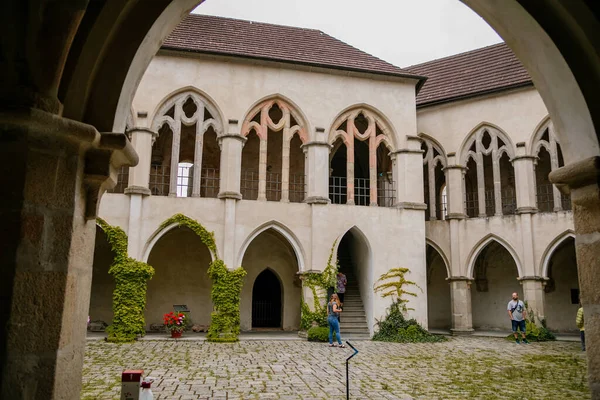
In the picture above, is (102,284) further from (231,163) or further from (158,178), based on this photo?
(231,163)

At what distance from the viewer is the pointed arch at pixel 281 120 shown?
59.5ft

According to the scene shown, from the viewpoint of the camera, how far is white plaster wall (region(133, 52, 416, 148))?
687 inches

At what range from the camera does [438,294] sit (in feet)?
77.5

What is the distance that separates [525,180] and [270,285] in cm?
1062

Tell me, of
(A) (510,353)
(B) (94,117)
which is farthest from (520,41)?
(A) (510,353)

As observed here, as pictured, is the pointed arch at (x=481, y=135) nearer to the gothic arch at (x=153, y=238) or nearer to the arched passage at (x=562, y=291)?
the arched passage at (x=562, y=291)

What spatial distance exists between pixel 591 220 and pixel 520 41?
5.48 feet

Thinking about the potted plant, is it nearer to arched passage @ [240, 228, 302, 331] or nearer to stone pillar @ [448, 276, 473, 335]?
arched passage @ [240, 228, 302, 331]

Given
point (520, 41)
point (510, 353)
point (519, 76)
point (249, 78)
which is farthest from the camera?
point (519, 76)

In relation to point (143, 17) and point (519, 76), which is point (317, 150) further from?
point (143, 17)

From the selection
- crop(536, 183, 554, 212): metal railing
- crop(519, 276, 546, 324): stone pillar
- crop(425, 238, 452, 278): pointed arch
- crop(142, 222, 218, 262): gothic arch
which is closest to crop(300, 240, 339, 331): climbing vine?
crop(142, 222, 218, 262): gothic arch

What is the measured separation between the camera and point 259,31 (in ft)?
67.6

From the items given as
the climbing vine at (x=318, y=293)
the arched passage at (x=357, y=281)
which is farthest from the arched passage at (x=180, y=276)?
the arched passage at (x=357, y=281)

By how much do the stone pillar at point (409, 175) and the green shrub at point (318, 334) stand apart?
5497 mm
